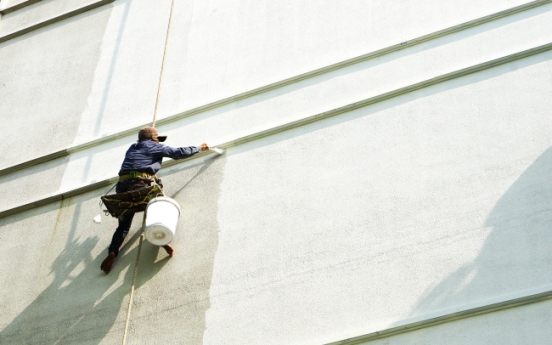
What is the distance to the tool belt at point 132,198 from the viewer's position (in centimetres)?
845

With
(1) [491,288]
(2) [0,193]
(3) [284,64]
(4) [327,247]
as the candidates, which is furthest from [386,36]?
(2) [0,193]

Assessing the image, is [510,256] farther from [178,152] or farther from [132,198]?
[132,198]

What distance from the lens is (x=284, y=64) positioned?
31.8 ft

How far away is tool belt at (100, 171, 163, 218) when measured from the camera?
27.7 ft

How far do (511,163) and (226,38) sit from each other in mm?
3918

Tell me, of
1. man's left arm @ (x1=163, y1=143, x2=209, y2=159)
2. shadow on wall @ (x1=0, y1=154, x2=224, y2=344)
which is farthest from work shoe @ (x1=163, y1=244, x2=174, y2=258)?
man's left arm @ (x1=163, y1=143, x2=209, y2=159)

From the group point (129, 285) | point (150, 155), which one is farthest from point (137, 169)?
point (129, 285)

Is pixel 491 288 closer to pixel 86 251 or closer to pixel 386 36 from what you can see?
pixel 386 36

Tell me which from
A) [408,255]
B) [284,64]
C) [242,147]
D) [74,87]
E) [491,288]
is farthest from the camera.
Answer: [74,87]

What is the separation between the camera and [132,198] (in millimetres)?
8477

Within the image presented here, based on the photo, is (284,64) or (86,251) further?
(284,64)

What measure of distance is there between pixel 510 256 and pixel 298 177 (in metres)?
2.25

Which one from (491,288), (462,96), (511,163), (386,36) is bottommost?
(491,288)

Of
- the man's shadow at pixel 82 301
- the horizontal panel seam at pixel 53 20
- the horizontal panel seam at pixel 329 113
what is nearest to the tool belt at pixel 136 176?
the man's shadow at pixel 82 301
